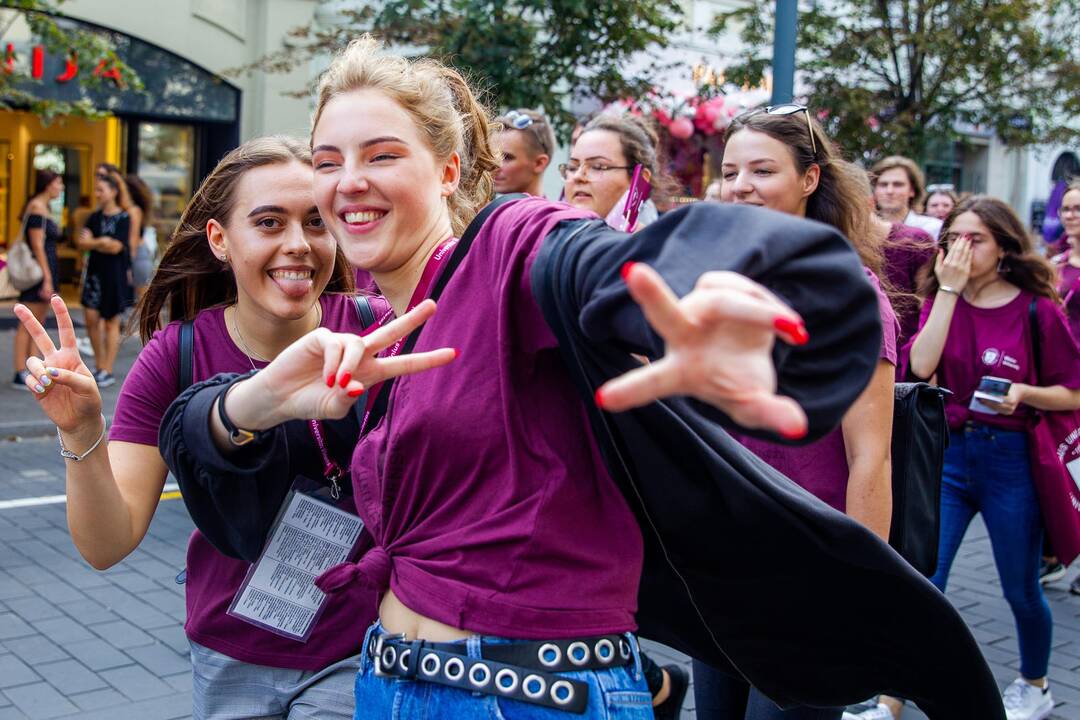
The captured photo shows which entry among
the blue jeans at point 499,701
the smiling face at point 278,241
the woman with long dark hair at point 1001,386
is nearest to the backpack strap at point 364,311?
the smiling face at point 278,241

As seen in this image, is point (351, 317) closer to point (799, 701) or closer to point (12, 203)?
point (799, 701)

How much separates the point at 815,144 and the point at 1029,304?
1853mm

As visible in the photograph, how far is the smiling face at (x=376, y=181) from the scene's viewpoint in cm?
191

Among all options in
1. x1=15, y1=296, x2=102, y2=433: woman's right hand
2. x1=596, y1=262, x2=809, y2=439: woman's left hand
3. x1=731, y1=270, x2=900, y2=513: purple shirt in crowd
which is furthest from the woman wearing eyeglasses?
x1=596, y1=262, x2=809, y2=439: woman's left hand

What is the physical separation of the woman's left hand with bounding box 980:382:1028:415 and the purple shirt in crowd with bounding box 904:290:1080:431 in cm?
8

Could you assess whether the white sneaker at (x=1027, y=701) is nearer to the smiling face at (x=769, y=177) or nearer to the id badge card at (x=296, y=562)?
the smiling face at (x=769, y=177)

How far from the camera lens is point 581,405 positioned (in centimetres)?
169

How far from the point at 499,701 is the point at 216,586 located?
1.03 m

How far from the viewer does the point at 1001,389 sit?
4.48 meters

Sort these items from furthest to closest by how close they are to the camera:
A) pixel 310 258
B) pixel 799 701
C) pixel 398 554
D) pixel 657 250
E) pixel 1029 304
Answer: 1. pixel 1029 304
2. pixel 310 258
3. pixel 799 701
4. pixel 398 554
5. pixel 657 250

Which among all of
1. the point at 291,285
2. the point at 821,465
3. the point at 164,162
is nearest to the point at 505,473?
the point at 291,285

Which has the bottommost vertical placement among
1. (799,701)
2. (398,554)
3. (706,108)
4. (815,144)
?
(799,701)

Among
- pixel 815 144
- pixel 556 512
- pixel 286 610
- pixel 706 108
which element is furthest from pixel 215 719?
pixel 706 108

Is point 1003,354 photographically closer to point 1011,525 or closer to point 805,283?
point 1011,525
